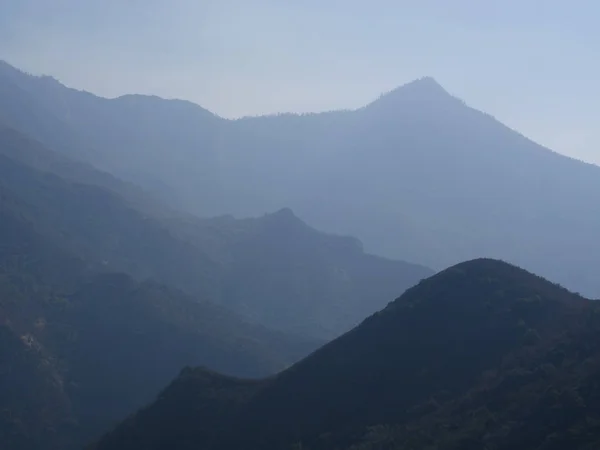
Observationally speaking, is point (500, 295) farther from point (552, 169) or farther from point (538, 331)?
point (552, 169)

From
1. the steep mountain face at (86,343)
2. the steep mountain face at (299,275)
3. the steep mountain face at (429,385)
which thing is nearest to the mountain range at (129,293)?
the steep mountain face at (86,343)

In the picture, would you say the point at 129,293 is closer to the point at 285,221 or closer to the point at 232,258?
the point at 232,258

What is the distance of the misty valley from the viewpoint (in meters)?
33.8

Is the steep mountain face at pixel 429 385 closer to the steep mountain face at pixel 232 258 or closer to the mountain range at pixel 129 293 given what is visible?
the mountain range at pixel 129 293

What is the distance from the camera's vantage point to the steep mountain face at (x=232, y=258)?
118 m

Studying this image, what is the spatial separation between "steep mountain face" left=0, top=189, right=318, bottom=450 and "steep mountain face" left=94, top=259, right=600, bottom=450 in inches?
1287

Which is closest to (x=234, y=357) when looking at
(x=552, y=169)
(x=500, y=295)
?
(x=500, y=295)

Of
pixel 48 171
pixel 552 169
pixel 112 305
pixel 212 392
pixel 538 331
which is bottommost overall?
pixel 212 392

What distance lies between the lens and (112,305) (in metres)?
91.1

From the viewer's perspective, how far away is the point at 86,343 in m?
85.2

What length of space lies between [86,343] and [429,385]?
189 ft

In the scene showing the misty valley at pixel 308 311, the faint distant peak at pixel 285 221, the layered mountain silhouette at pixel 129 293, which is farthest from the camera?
the faint distant peak at pixel 285 221

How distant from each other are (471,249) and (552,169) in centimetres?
4723

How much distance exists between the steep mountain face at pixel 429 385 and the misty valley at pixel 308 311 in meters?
0.11
